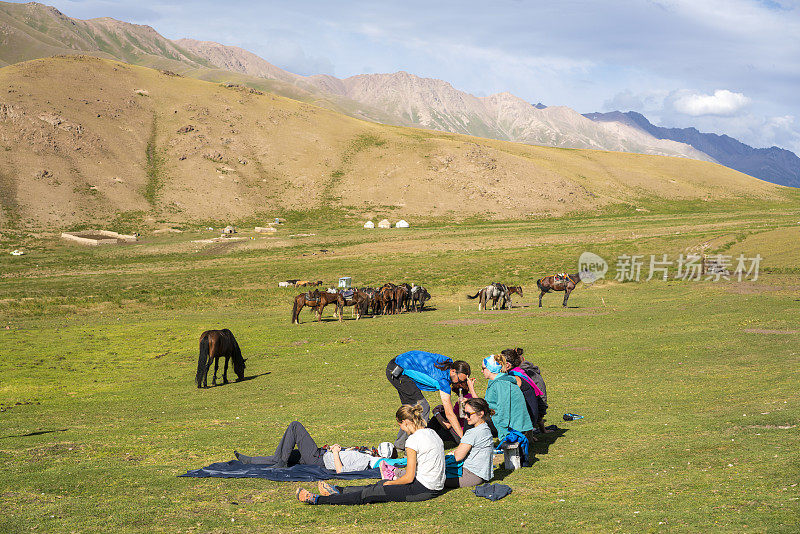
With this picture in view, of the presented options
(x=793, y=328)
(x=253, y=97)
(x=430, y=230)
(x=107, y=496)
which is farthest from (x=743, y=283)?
(x=253, y=97)

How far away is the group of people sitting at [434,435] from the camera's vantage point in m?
10.1

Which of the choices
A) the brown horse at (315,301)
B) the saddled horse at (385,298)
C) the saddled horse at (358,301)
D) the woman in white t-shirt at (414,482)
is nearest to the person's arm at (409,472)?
the woman in white t-shirt at (414,482)

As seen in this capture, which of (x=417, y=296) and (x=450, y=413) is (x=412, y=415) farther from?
(x=417, y=296)

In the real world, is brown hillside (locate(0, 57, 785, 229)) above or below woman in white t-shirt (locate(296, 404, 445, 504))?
above

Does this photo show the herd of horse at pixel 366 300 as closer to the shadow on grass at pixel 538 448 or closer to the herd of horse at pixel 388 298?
the herd of horse at pixel 388 298

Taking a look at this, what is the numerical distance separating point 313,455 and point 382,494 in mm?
2396

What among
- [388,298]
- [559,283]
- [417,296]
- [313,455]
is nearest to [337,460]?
[313,455]

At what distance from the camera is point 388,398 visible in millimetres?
19250

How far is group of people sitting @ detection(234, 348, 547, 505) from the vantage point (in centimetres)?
1014

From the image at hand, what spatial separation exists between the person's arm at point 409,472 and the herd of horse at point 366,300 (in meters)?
27.2

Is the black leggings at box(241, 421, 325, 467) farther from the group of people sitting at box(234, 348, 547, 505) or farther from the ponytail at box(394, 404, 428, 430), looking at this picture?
the ponytail at box(394, 404, 428, 430)

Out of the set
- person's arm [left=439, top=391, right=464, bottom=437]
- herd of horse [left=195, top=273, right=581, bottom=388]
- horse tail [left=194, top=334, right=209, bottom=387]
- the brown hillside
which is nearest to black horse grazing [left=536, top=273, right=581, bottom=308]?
herd of horse [left=195, top=273, right=581, bottom=388]

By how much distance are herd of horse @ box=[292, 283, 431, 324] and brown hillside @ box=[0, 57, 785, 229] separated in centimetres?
7310

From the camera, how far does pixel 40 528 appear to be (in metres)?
8.84
